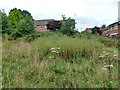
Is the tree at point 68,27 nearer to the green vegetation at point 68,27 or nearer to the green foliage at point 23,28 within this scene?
the green vegetation at point 68,27

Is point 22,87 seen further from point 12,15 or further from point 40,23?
point 40,23

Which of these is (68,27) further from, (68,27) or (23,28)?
(23,28)

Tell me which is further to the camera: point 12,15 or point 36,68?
point 12,15

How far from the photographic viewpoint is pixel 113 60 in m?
3.15

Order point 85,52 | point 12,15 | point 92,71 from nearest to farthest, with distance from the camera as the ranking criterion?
point 92,71, point 85,52, point 12,15

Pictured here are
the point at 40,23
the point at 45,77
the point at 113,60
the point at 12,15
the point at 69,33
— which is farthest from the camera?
the point at 40,23

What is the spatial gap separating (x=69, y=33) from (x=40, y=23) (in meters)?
31.4

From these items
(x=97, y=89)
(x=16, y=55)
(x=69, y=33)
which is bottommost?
(x=97, y=89)

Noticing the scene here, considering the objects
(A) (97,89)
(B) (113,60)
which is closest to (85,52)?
(B) (113,60)

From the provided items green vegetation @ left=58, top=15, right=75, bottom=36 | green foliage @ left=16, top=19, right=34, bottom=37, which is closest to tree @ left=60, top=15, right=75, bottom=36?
green vegetation @ left=58, top=15, right=75, bottom=36

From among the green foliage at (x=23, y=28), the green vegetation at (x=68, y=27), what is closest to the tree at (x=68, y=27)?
the green vegetation at (x=68, y=27)

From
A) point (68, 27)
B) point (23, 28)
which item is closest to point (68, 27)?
point (68, 27)

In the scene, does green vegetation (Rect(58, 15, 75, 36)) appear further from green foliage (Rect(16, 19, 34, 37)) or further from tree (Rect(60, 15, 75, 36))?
green foliage (Rect(16, 19, 34, 37))

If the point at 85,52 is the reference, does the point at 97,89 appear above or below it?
below
